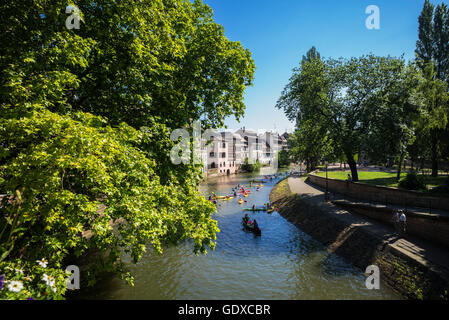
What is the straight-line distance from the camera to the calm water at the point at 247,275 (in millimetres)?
12992

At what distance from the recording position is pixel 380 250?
48.8 feet

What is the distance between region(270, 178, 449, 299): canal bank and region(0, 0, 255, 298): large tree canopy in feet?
36.4

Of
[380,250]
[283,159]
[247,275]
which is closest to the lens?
[380,250]

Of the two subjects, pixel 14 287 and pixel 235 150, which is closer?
pixel 14 287

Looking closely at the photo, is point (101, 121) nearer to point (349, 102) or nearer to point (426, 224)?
point (426, 224)

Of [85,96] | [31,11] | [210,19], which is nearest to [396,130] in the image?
[210,19]

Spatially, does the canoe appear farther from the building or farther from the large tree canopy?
the building

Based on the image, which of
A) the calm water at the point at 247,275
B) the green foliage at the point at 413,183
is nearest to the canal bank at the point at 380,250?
the calm water at the point at 247,275

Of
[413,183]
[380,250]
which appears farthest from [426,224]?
[413,183]

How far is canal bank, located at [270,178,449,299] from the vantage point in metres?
11.5

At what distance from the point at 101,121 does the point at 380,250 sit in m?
17.2

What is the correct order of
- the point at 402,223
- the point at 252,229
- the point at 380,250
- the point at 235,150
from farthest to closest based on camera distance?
the point at 235,150, the point at 252,229, the point at 402,223, the point at 380,250

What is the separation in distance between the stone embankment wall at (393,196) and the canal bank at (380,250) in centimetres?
283

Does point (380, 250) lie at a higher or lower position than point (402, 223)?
lower
